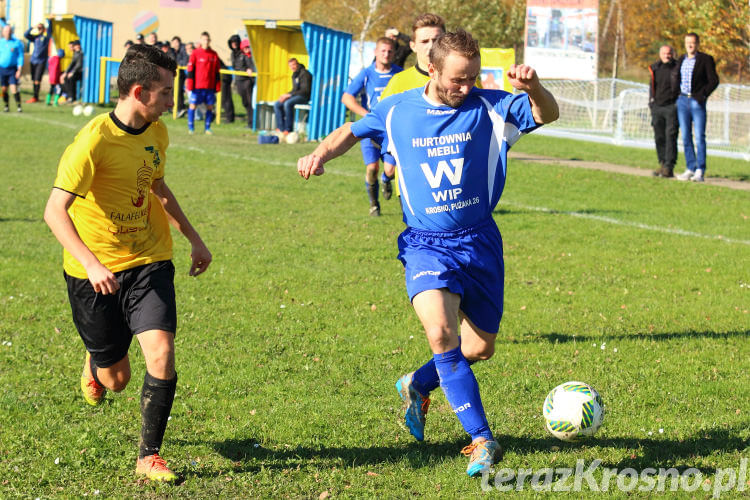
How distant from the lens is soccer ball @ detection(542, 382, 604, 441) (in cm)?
476

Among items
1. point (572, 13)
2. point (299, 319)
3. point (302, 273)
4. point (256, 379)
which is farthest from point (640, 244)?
point (572, 13)

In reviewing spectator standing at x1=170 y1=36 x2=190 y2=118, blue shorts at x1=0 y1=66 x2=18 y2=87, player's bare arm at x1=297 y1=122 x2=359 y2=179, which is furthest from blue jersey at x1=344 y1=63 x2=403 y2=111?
blue shorts at x1=0 y1=66 x2=18 y2=87

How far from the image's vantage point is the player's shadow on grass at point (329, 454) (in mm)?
4727

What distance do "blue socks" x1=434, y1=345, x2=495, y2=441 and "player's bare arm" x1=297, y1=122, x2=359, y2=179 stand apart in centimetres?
113

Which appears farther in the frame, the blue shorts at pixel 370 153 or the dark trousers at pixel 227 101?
the dark trousers at pixel 227 101

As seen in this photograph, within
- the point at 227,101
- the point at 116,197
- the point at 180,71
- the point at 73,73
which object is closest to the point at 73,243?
the point at 116,197

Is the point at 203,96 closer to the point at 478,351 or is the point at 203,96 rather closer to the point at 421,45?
the point at 421,45

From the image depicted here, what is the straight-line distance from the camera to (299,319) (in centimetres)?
751

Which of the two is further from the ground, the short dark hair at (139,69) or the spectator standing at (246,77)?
the spectator standing at (246,77)

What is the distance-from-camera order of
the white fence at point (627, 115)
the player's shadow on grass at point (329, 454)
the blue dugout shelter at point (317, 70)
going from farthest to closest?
the blue dugout shelter at point (317, 70) < the white fence at point (627, 115) < the player's shadow on grass at point (329, 454)

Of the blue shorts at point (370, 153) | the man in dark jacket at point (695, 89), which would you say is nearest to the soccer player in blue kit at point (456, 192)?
the blue shorts at point (370, 153)

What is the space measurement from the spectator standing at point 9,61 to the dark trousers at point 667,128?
18.3m

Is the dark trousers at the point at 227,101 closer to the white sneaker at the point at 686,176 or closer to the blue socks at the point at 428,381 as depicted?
the white sneaker at the point at 686,176

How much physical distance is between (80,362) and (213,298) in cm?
192
